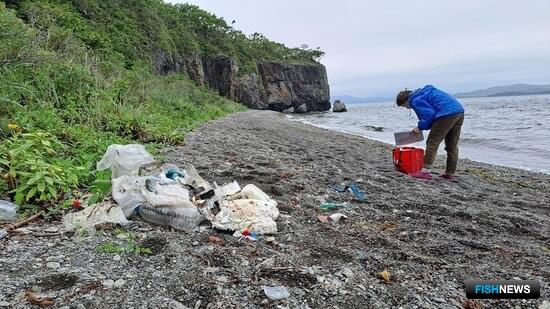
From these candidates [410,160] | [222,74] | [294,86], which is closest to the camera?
[410,160]

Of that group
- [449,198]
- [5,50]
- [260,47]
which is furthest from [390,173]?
[260,47]

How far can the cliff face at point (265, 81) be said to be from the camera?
46688mm

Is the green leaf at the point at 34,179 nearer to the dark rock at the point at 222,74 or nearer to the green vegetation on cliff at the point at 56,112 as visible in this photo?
the green vegetation on cliff at the point at 56,112

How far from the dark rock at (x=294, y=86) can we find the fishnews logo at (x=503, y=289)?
64.9 m

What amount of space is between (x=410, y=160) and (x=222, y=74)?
51.8m

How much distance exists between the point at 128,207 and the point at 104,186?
24.9 inches

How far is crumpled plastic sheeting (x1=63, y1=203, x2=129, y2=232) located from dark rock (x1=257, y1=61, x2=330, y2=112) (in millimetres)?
64223

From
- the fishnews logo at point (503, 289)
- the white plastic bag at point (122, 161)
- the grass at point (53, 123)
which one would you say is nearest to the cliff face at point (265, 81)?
the grass at point (53, 123)

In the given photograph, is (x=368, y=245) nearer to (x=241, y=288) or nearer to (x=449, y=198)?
(x=241, y=288)

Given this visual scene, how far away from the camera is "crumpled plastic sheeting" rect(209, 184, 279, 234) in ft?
10.7

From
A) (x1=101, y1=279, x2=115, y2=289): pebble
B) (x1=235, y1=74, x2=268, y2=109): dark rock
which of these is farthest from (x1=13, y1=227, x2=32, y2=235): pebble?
(x1=235, y1=74, x2=268, y2=109): dark rock

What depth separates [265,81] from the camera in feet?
226

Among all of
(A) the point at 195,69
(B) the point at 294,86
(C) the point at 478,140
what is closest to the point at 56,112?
(C) the point at 478,140

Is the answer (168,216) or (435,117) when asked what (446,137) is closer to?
(435,117)
